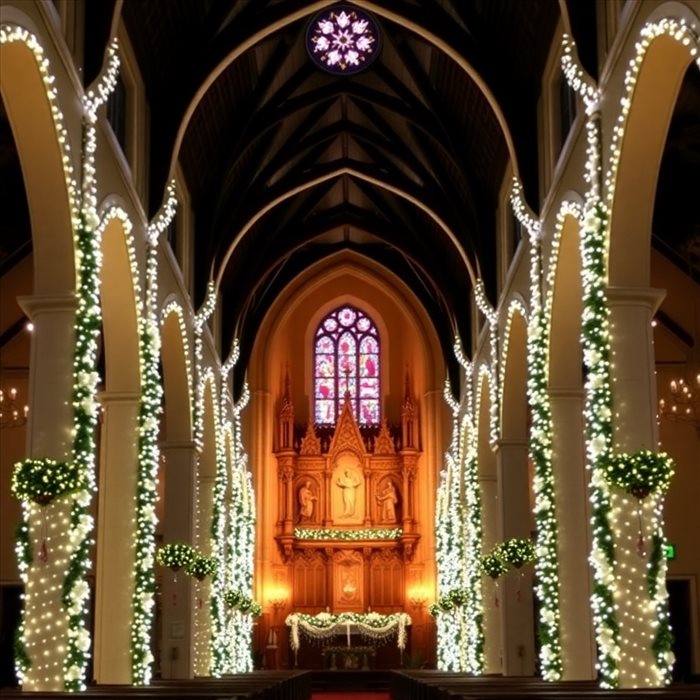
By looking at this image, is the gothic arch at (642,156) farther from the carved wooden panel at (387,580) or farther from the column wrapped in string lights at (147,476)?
the carved wooden panel at (387,580)

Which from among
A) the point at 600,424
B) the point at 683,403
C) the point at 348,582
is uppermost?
the point at 683,403

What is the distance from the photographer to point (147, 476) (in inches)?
816

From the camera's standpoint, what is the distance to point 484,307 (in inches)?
1106

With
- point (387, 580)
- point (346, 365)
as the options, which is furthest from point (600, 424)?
point (346, 365)

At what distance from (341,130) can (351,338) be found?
1213 centimetres

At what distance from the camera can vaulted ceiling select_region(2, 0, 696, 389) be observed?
74.7 feet

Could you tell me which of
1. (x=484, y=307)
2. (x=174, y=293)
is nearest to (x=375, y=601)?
(x=484, y=307)

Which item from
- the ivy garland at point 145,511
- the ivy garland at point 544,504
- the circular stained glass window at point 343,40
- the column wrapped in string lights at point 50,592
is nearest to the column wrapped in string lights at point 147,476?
the ivy garland at point 145,511

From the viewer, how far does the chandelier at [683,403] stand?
26.1 meters

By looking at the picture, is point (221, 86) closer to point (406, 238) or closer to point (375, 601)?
point (406, 238)

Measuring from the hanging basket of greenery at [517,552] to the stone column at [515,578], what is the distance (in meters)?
0.92

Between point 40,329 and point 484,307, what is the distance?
44.8 feet

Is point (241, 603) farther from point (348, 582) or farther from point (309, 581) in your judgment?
point (348, 582)

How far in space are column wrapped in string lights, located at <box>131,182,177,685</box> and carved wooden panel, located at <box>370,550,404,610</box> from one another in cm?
1995
